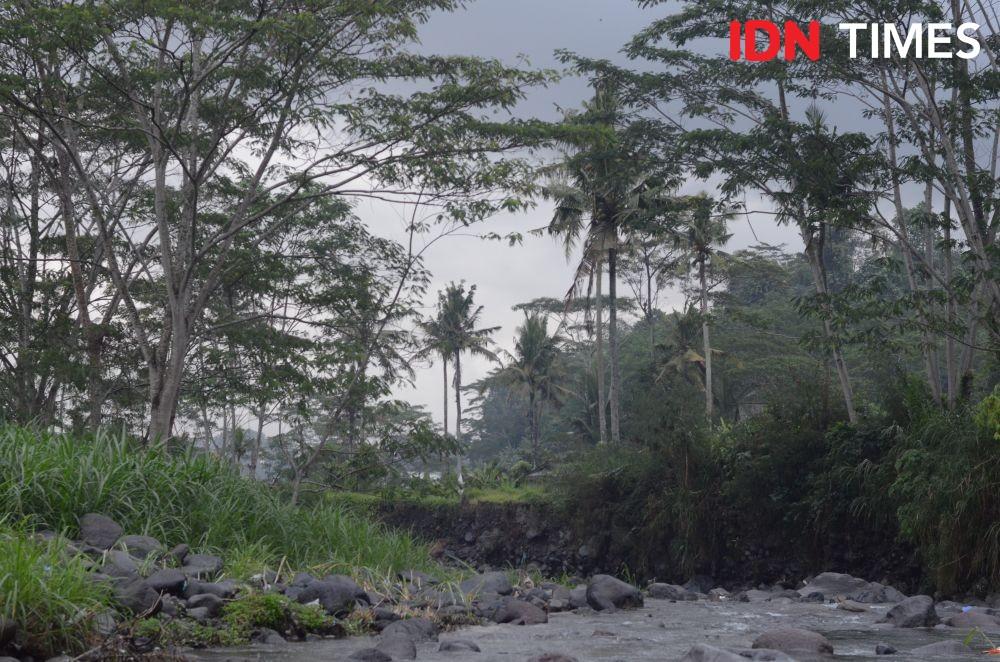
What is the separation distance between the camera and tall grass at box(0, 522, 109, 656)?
154 inches

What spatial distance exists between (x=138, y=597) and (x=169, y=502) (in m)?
2.19

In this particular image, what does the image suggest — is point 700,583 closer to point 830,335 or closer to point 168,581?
point 830,335

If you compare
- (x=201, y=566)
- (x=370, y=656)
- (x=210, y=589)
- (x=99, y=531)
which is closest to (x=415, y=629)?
(x=370, y=656)

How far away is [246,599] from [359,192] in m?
6.61

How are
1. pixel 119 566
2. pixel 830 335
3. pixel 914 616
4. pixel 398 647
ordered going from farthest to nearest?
1. pixel 830 335
2. pixel 914 616
3. pixel 119 566
4. pixel 398 647

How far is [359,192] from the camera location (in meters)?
11.1

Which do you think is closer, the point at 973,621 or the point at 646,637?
the point at 646,637

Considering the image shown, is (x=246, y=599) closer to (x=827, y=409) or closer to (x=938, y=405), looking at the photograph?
(x=938, y=405)

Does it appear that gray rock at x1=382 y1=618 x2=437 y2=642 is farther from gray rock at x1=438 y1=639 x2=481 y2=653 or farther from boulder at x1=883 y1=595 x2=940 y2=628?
boulder at x1=883 y1=595 x2=940 y2=628

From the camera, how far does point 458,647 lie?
17.0 feet

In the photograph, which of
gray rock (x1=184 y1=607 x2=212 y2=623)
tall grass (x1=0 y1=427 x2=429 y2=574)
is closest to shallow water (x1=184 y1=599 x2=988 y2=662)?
gray rock (x1=184 y1=607 x2=212 y2=623)

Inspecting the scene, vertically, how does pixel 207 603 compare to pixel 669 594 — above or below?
above

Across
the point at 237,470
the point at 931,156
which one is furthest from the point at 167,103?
the point at 931,156

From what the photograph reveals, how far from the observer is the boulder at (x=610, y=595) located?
310 inches
